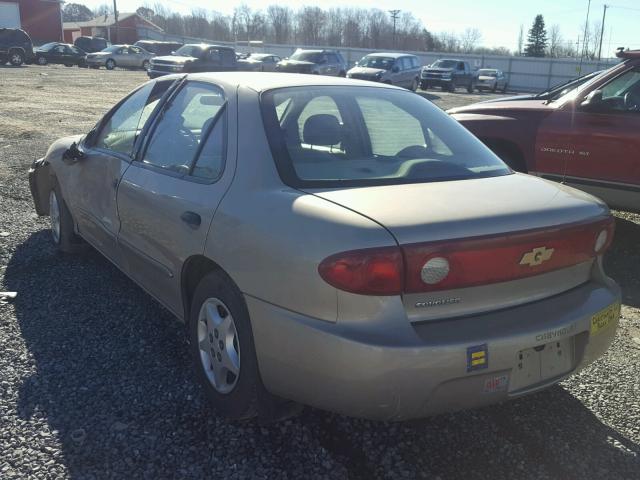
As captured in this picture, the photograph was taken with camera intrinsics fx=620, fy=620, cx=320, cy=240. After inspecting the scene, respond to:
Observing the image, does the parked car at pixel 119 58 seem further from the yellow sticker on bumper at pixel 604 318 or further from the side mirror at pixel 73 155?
the yellow sticker on bumper at pixel 604 318

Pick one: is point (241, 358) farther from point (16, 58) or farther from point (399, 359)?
point (16, 58)

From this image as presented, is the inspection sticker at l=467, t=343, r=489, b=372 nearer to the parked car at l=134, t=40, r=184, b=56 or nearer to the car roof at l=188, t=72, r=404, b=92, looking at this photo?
the car roof at l=188, t=72, r=404, b=92

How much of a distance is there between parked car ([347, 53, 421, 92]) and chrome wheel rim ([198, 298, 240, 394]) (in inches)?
938

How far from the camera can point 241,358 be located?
2672mm

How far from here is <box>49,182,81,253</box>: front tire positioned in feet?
16.1

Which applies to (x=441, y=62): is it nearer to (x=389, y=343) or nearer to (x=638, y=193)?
(x=638, y=193)

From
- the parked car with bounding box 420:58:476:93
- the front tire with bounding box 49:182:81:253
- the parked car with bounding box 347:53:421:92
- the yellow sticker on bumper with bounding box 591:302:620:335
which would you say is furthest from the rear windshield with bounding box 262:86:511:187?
the parked car with bounding box 420:58:476:93

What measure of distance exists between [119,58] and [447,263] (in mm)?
42857

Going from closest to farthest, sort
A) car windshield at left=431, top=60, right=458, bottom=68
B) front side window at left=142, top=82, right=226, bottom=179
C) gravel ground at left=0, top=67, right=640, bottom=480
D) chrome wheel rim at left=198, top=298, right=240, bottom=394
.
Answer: gravel ground at left=0, top=67, right=640, bottom=480, chrome wheel rim at left=198, top=298, right=240, bottom=394, front side window at left=142, top=82, right=226, bottom=179, car windshield at left=431, top=60, right=458, bottom=68

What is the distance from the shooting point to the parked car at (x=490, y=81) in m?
38.0

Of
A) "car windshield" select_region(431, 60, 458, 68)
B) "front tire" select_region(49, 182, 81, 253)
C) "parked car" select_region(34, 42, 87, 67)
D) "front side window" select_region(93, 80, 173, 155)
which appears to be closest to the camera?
"front side window" select_region(93, 80, 173, 155)

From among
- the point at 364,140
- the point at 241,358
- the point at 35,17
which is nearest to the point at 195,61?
the point at 364,140

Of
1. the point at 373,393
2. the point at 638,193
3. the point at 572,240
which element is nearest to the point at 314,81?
the point at 572,240

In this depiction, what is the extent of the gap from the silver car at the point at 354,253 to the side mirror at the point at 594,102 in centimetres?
273
